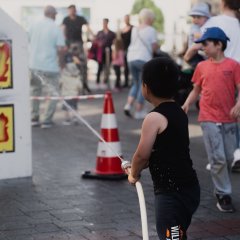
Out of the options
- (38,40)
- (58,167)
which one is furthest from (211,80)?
(38,40)

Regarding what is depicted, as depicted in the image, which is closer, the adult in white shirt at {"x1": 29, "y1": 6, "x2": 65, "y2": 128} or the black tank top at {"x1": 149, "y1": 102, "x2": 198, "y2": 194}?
the black tank top at {"x1": 149, "y1": 102, "x2": 198, "y2": 194}

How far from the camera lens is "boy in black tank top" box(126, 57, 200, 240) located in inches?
183

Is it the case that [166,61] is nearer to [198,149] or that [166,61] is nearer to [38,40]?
[198,149]

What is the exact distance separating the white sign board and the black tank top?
3.82 metres

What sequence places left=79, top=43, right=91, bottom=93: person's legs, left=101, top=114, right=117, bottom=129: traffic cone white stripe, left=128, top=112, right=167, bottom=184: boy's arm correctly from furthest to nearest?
1. left=79, top=43, right=91, bottom=93: person's legs
2. left=101, top=114, right=117, bottom=129: traffic cone white stripe
3. left=128, top=112, right=167, bottom=184: boy's arm

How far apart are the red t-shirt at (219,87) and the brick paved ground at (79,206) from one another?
33.6 inches

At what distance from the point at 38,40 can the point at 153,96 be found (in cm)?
861

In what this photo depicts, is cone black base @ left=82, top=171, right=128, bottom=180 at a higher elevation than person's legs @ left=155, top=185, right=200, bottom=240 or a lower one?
lower

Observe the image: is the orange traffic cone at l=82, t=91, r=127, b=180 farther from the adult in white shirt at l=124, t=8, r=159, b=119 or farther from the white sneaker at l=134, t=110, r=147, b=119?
the white sneaker at l=134, t=110, r=147, b=119

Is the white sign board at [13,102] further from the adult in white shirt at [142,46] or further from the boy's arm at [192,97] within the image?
the adult in white shirt at [142,46]

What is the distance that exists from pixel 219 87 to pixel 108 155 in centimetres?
211

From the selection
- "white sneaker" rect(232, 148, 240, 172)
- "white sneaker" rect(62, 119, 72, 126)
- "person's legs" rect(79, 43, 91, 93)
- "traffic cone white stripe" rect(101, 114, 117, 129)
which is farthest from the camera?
"person's legs" rect(79, 43, 91, 93)

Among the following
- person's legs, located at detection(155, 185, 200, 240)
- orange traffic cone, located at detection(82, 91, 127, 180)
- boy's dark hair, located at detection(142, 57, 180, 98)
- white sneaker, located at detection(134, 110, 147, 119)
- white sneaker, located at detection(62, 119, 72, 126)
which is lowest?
white sneaker, located at detection(62, 119, 72, 126)

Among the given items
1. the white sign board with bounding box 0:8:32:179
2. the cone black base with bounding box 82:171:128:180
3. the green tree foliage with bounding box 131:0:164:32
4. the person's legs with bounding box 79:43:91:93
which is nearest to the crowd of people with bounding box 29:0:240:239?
the white sign board with bounding box 0:8:32:179
